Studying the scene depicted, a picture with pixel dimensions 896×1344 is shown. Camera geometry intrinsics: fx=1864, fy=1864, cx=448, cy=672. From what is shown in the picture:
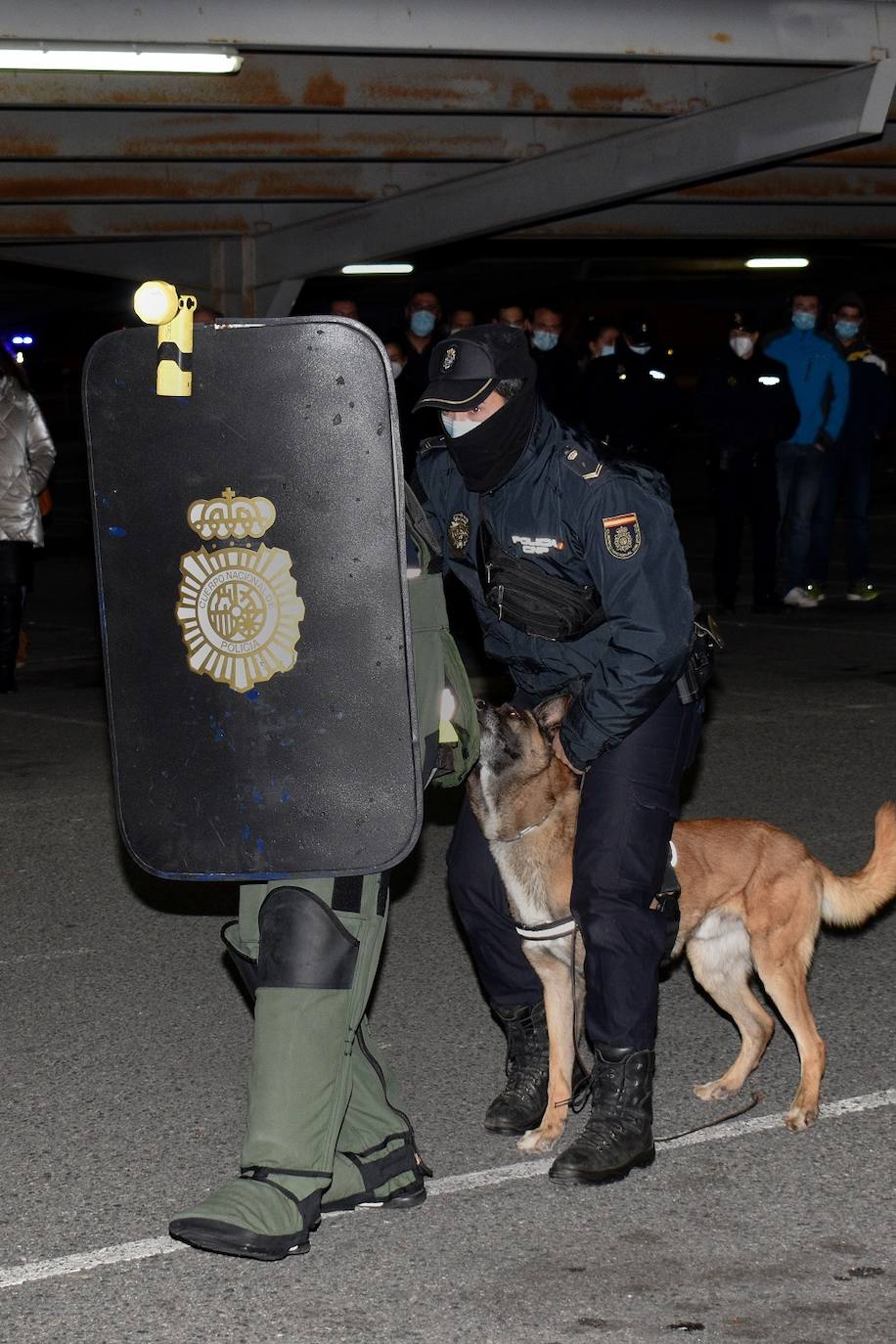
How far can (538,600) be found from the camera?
441 centimetres

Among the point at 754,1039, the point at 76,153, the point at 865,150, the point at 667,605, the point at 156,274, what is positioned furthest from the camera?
the point at 156,274

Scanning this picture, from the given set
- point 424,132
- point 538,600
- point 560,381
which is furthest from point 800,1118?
point 424,132

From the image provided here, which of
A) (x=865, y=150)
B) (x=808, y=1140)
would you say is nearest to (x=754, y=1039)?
(x=808, y=1140)

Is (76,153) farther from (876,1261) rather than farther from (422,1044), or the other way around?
(876,1261)

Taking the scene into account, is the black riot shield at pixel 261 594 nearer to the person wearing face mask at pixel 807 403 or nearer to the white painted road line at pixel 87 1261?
the white painted road line at pixel 87 1261

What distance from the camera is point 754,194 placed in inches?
729

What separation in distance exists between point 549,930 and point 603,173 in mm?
11969

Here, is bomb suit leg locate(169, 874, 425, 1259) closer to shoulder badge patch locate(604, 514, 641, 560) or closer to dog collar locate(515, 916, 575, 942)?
dog collar locate(515, 916, 575, 942)

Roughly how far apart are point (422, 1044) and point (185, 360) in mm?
2448

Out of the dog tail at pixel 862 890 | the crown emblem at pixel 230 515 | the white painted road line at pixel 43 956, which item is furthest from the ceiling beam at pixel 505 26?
the dog tail at pixel 862 890

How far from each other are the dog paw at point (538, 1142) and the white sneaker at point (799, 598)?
1056cm

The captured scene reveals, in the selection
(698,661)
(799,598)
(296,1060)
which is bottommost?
(799,598)

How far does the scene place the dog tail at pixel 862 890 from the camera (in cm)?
484

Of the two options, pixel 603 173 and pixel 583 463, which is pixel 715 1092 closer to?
pixel 583 463
